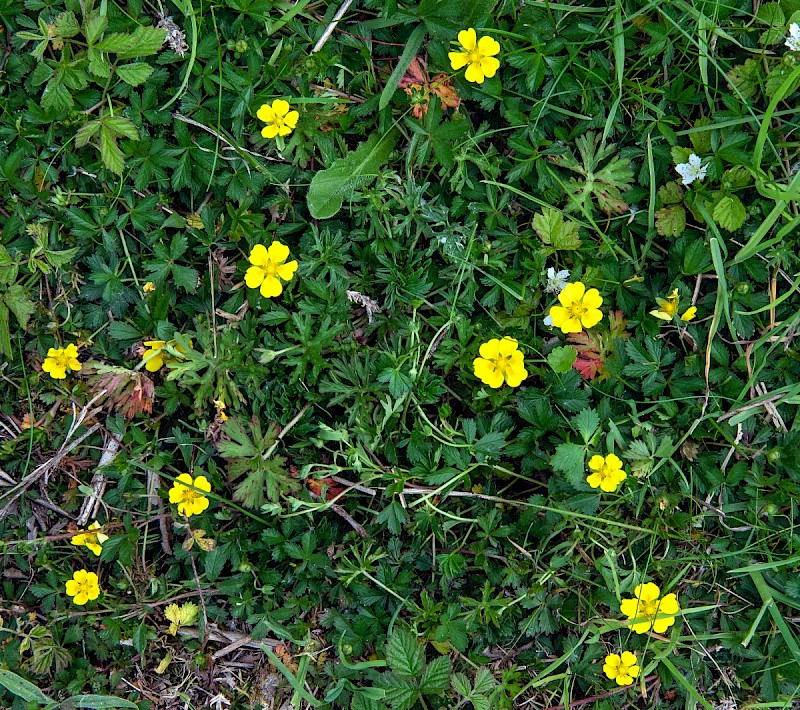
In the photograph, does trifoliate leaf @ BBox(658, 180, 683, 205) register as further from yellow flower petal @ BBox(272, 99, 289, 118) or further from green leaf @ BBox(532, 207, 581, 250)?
yellow flower petal @ BBox(272, 99, 289, 118)

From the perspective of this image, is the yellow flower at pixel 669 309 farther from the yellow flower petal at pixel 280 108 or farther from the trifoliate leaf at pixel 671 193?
the yellow flower petal at pixel 280 108

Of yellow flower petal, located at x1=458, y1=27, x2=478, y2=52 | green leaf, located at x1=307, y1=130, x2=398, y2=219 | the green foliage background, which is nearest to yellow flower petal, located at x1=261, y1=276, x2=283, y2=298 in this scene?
the green foliage background

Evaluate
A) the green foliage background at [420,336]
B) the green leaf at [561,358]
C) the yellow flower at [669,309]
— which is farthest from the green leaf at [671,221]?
the green leaf at [561,358]

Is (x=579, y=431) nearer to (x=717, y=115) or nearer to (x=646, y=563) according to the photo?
(x=646, y=563)

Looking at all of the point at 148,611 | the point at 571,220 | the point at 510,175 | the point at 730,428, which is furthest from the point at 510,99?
the point at 148,611

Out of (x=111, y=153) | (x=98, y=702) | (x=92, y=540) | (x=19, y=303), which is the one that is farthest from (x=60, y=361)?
(x=98, y=702)

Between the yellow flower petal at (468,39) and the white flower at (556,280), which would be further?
the white flower at (556,280)
